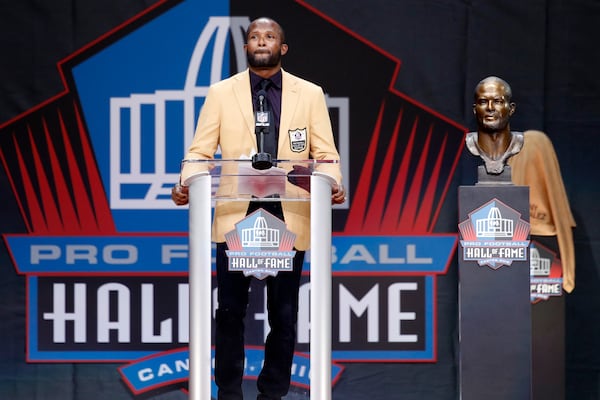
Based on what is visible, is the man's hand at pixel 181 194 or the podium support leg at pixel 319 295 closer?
the podium support leg at pixel 319 295

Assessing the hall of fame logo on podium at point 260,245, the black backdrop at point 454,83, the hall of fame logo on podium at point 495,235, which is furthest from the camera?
the black backdrop at point 454,83

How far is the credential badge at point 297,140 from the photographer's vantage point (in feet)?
10.8

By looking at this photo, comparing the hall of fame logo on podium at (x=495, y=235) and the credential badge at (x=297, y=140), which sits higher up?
the credential badge at (x=297, y=140)

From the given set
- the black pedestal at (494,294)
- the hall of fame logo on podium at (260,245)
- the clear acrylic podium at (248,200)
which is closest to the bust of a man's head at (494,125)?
the black pedestal at (494,294)

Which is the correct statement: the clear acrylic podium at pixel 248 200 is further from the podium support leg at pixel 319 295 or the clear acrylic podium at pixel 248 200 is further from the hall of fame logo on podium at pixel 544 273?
the hall of fame logo on podium at pixel 544 273

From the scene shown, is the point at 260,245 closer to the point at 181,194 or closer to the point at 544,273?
the point at 181,194

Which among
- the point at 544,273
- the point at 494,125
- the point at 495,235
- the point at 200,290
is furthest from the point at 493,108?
the point at 200,290

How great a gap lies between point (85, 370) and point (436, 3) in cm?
274

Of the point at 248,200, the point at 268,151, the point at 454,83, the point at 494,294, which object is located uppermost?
the point at 454,83

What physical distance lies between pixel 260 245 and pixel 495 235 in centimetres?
118

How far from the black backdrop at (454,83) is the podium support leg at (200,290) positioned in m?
2.04

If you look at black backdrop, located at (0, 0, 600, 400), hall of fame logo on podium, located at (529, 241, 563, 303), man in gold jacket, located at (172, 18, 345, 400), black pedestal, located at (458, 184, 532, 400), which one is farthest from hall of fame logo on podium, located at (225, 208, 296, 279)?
black backdrop, located at (0, 0, 600, 400)

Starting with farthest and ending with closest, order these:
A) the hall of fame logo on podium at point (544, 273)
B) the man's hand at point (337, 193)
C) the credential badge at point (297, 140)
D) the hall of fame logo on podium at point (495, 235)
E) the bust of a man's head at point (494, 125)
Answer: the hall of fame logo on podium at point (544, 273)
the bust of a man's head at point (494, 125)
the hall of fame logo on podium at point (495, 235)
the credential badge at point (297, 140)
the man's hand at point (337, 193)

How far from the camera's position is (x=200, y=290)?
291 centimetres
